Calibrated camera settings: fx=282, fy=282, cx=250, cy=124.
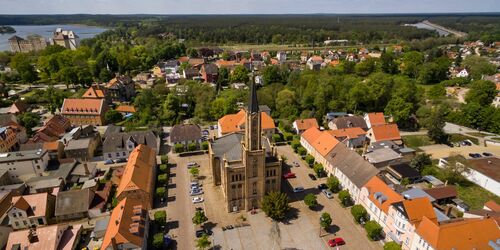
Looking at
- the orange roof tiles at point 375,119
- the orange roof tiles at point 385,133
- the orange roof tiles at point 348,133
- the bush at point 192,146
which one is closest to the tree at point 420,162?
the orange roof tiles at point 385,133

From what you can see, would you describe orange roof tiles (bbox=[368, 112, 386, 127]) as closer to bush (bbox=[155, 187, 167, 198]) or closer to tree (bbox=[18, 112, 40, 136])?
bush (bbox=[155, 187, 167, 198])

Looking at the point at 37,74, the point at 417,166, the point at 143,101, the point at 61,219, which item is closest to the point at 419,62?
the point at 417,166

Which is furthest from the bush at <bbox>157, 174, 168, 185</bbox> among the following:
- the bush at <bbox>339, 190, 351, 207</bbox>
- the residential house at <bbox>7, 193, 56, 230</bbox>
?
the bush at <bbox>339, 190, 351, 207</bbox>

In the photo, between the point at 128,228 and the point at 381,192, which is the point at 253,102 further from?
the point at 381,192

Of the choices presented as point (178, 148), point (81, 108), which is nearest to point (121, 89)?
point (81, 108)

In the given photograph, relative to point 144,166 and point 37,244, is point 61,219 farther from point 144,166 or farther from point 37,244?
point 144,166

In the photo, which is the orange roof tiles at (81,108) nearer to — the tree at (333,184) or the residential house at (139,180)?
the residential house at (139,180)
